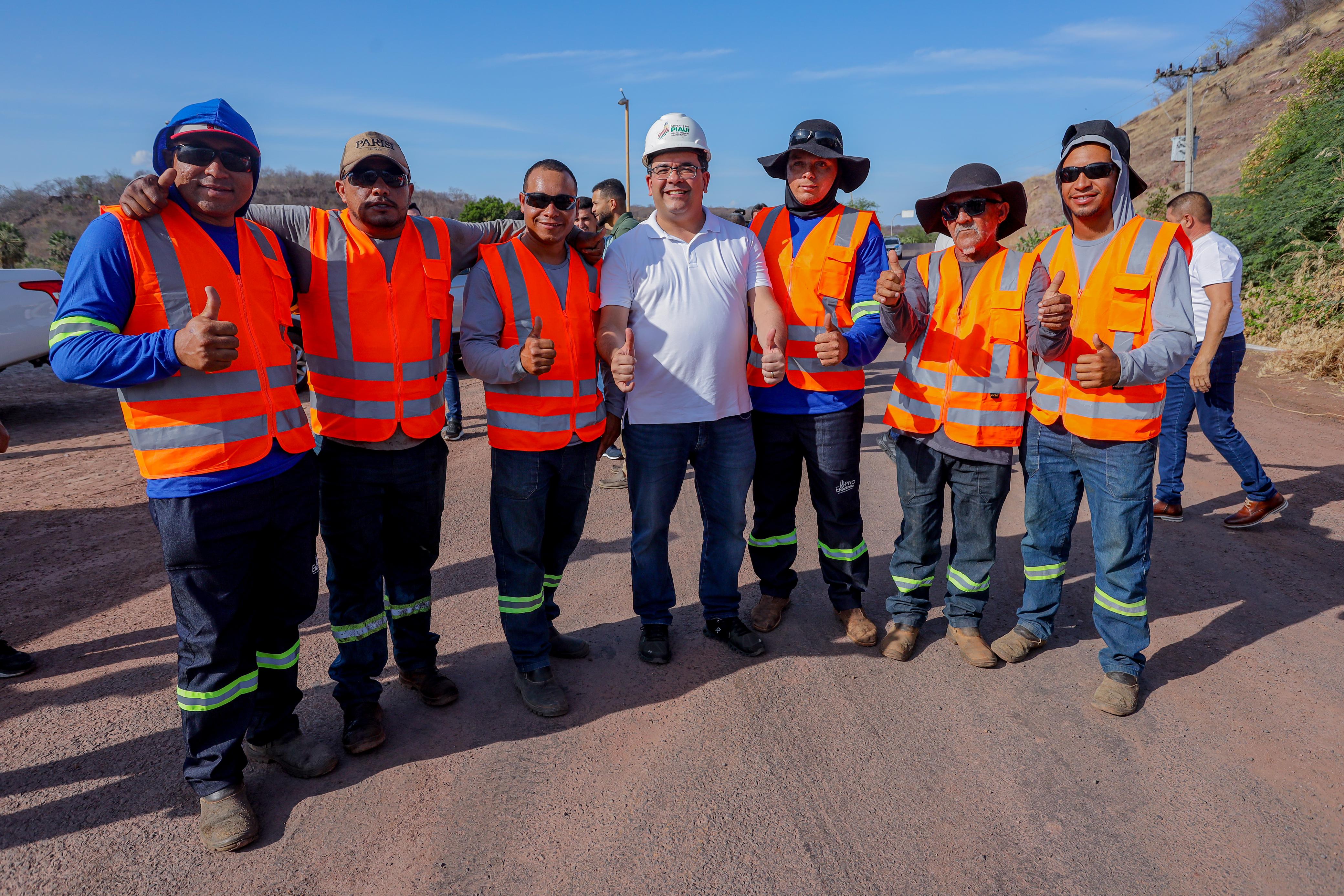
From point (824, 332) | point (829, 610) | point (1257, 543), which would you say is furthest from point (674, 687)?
point (1257, 543)

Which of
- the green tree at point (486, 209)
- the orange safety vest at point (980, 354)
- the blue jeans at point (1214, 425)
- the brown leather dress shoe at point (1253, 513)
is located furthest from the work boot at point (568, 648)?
the green tree at point (486, 209)

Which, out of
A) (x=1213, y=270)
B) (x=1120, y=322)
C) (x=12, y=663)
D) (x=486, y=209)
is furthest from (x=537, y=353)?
(x=486, y=209)

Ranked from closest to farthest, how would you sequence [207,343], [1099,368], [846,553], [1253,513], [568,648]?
[207,343]
[1099,368]
[568,648]
[846,553]
[1253,513]

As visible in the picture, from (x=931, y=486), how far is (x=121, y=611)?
4.54 metres

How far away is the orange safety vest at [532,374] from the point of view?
327cm

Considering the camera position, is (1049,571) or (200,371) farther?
(1049,571)

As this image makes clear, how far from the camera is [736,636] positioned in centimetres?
384

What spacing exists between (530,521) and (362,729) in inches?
41.7

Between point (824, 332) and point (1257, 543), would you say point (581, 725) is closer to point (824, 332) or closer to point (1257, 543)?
point (824, 332)

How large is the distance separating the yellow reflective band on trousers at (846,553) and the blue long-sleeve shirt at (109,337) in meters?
2.75

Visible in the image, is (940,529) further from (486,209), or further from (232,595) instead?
(486,209)

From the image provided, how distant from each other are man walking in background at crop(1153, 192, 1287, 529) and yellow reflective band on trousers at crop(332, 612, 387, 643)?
16.3 feet

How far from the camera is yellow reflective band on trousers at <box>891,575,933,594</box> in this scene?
3.79m

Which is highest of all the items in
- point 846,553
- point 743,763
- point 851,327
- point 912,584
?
point 851,327
